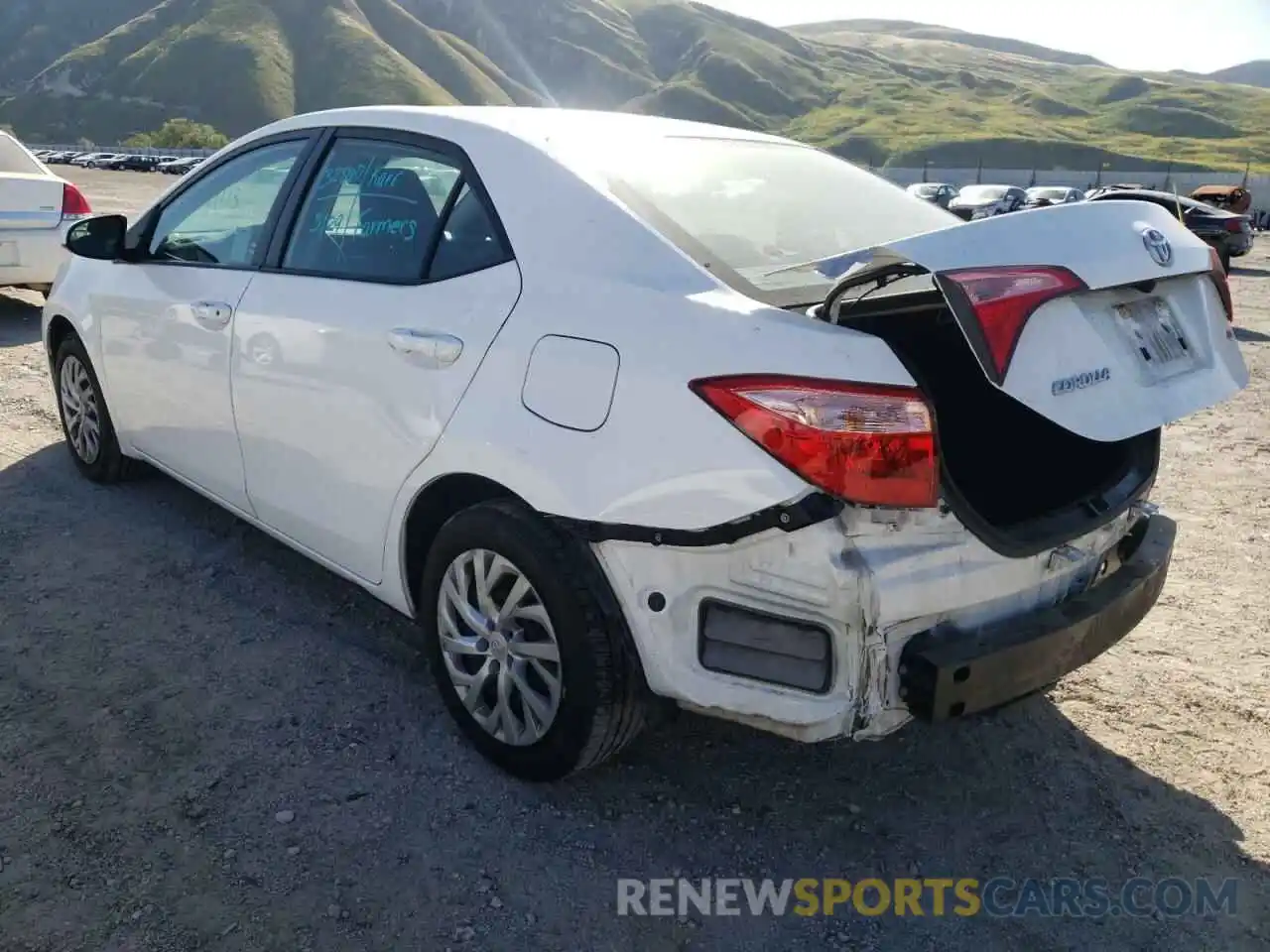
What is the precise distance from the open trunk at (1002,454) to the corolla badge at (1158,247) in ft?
1.45

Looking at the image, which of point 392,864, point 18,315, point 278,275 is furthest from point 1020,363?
point 18,315

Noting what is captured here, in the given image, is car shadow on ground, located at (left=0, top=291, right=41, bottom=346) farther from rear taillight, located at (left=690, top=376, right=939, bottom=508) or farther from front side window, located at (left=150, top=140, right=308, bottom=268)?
rear taillight, located at (left=690, top=376, right=939, bottom=508)

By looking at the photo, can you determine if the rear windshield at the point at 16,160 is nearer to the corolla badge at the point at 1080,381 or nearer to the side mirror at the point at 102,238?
the side mirror at the point at 102,238

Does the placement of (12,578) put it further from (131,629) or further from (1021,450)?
(1021,450)

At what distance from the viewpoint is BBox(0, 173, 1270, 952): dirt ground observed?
2.33 m

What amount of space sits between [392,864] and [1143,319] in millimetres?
2223

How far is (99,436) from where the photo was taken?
469cm

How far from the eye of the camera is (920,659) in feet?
7.01

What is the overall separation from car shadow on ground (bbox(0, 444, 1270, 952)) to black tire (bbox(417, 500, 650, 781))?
22cm

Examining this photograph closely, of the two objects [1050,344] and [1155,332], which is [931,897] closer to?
[1050,344]

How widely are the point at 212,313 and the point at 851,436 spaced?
2.47 metres

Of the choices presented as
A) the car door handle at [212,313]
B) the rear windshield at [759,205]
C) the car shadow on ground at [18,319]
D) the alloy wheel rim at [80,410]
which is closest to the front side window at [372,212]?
the car door handle at [212,313]

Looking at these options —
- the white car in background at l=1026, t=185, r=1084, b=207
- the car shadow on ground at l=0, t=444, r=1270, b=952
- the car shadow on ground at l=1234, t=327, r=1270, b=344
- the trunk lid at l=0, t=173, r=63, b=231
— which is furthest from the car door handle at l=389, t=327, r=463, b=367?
the white car in background at l=1026, t=185, r=1084, b=207

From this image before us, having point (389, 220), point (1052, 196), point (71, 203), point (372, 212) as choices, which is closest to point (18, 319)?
point (71, 203)
